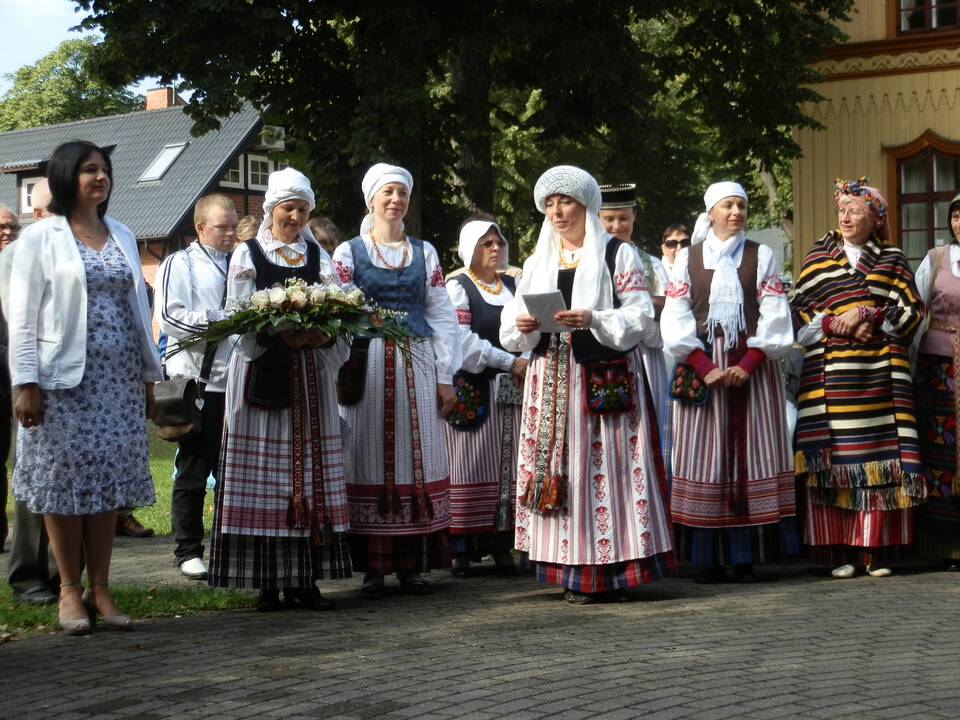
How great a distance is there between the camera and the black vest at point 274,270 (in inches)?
304

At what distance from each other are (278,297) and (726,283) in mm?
2851

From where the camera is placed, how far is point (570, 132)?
21531mm

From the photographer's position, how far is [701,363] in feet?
28.8

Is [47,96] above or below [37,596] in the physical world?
above

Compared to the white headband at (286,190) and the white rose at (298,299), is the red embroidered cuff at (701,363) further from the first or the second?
the white rose at (298,299)

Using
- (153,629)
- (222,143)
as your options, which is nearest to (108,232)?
(153,629)

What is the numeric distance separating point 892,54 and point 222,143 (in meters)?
30.1

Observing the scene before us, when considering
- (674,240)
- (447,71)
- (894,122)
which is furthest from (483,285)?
(894,122)

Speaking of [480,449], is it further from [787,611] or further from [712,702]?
[712,702]

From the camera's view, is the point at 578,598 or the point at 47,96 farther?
the point at 47,96

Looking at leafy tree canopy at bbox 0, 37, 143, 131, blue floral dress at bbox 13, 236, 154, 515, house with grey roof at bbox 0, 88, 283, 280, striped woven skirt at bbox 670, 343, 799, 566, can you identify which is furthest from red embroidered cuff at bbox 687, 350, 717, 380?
leafy tree canopy at bbox 0, 37, 143, 131

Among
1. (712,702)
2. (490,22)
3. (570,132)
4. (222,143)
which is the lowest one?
(712,702)

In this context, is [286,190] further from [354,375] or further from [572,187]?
[572,187]

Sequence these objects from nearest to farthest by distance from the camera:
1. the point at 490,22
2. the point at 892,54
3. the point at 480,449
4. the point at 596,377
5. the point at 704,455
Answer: the point at 596,377 → the point at 704,455 → the point at 480,449 → the point at 490,22 → the point at 892,54
